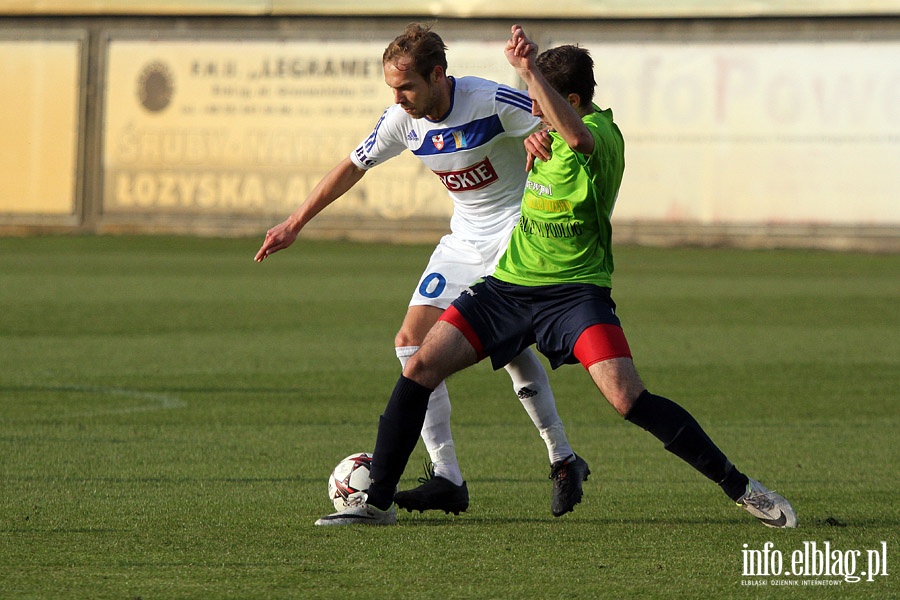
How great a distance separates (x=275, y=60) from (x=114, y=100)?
11.8 feet

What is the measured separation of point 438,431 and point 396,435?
0.49 meters

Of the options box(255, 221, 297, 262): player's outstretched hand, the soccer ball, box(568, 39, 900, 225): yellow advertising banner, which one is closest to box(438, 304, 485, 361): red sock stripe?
the soccer ball

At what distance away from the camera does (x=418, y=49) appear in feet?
18.4

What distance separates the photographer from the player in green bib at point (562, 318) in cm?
526

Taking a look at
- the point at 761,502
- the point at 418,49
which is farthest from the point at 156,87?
the point at 761,502

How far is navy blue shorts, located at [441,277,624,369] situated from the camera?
5340mm

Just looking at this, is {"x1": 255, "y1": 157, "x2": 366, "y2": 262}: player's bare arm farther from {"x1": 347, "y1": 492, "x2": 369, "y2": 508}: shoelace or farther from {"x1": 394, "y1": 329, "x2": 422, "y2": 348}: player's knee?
{"x1": 347, "y1": 492, "x2": 369, "y2": 508}: shoelace

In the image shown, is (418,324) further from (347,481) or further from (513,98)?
(513,98)

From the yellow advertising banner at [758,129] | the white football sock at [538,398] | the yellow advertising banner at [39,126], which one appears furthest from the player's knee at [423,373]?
the yellow advertising banner at [39,126]

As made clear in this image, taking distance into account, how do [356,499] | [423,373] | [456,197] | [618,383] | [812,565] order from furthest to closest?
[456,197] < [356,499] < [423,373] < [618,383] < [812,565]

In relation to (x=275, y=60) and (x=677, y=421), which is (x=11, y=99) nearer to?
(x=275, y=60)

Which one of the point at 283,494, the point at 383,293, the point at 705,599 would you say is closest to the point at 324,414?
the point at 283,494

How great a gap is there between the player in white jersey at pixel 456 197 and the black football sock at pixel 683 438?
1.84 feet

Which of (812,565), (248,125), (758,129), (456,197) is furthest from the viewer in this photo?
(248,125)
